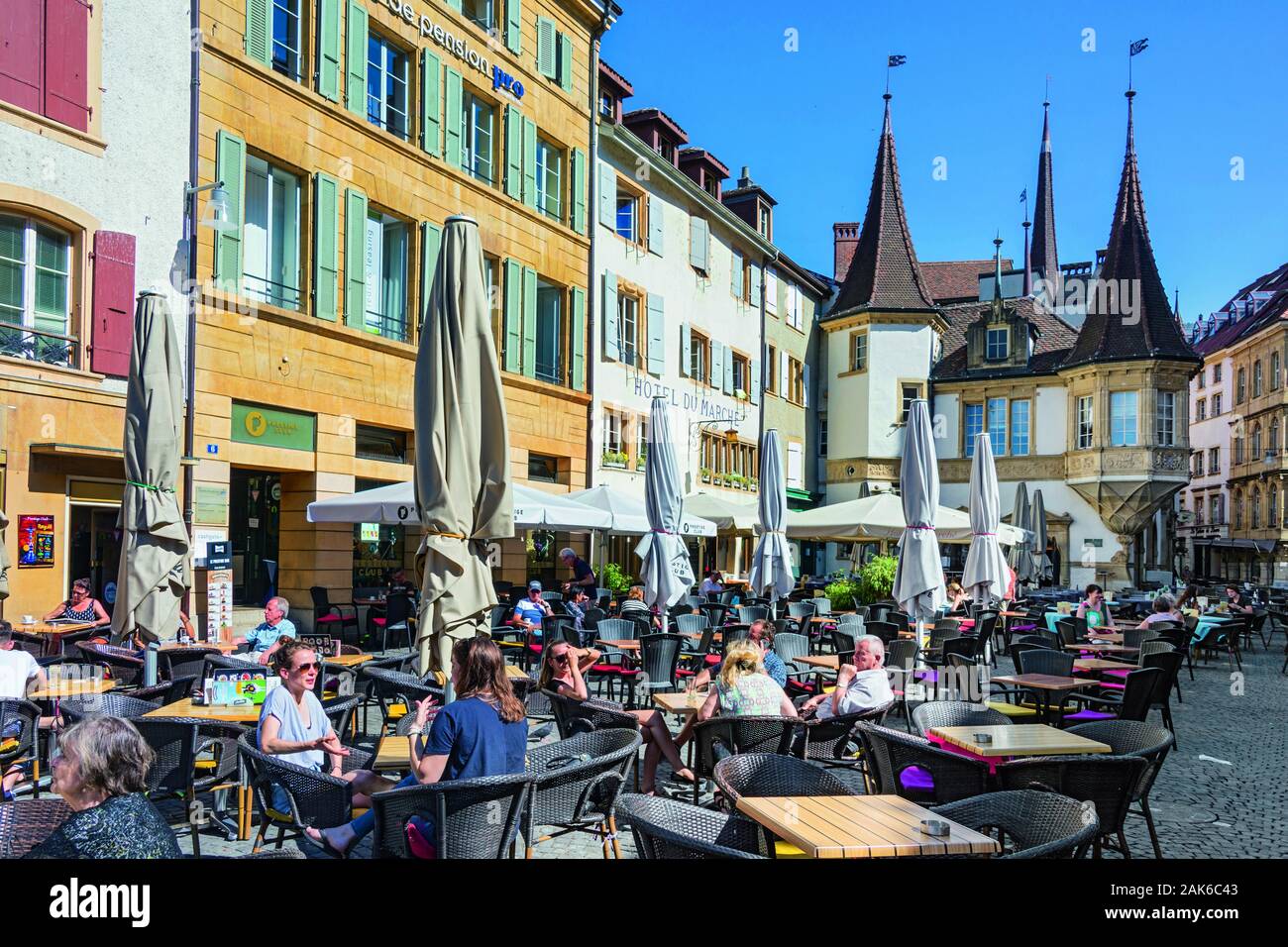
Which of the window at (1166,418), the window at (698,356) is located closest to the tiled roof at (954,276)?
the window at (1166,418)

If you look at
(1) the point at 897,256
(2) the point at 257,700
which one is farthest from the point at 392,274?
(1) the point at 897,256

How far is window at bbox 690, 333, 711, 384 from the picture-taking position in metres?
28.8

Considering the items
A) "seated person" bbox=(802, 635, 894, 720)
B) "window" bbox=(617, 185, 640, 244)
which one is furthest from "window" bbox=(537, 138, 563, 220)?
"seated person" bbox=(802, 635, 894, 720)

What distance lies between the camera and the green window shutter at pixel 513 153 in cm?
2058

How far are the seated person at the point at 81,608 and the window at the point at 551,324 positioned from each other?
1227cm

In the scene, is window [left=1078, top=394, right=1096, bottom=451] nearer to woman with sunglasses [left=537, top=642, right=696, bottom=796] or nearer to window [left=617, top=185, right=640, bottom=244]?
window [left=617, top=185, right=640, bottom=244]

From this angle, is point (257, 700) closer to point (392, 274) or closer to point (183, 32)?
point (183, 32)

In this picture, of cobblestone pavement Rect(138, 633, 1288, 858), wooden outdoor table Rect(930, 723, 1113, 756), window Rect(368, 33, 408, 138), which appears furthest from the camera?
window Rect(368, 33, 408, 138)

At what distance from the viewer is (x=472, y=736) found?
4637mm

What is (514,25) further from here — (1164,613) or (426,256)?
(1164,613)

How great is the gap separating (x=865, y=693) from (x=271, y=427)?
11.2m

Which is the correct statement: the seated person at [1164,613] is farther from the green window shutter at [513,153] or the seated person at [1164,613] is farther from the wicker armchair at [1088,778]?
the green window shutter at [513,153]

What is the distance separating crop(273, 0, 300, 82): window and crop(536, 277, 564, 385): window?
24.8 ft

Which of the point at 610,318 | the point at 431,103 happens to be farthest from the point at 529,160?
the point at 610,318
